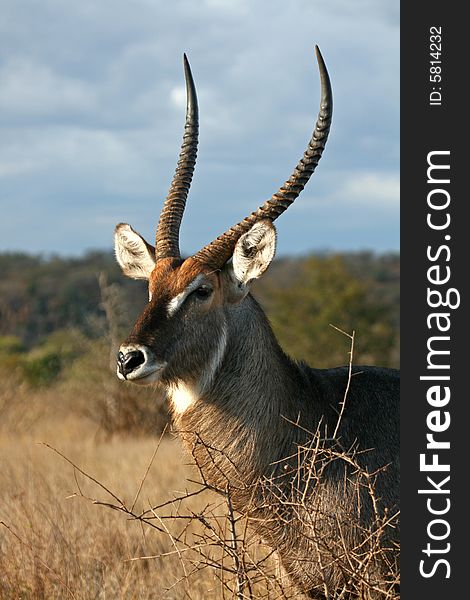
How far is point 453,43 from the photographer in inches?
A: 213

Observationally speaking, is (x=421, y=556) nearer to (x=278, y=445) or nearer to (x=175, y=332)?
(x=278, y=445)

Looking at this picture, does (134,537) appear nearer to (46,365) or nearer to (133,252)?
(133,252)

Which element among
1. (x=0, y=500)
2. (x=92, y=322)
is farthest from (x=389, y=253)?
(x=0, y=500)

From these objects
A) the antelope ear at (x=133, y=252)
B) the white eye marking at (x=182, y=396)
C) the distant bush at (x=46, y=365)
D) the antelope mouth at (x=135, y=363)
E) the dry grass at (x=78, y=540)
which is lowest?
the dry grass at (x=78, y=540)

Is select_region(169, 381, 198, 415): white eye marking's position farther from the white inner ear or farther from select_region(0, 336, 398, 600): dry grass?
the white inner ear

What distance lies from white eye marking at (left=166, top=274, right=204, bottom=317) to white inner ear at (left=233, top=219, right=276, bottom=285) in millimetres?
265

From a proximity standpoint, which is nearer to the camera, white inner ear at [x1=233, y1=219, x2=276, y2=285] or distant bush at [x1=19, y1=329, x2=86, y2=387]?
white inner ear at [x1=233, y1=219, x2=276, y2=285]

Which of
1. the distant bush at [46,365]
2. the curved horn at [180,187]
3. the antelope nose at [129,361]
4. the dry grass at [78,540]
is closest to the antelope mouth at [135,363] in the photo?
the antelope nose at [129,361]

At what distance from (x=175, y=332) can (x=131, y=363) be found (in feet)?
1.26

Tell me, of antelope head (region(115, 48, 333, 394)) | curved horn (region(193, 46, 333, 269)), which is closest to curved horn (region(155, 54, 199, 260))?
antelope head (region(115, 48, 333, 394))

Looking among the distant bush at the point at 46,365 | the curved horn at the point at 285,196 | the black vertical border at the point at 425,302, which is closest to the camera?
the black vertical border at the point at 425,302

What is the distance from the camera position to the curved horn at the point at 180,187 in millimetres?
6468

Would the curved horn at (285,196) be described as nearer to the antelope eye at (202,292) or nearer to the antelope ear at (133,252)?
the antelope eye at (202,292)

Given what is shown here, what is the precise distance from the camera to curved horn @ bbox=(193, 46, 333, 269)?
6066 millimetres
